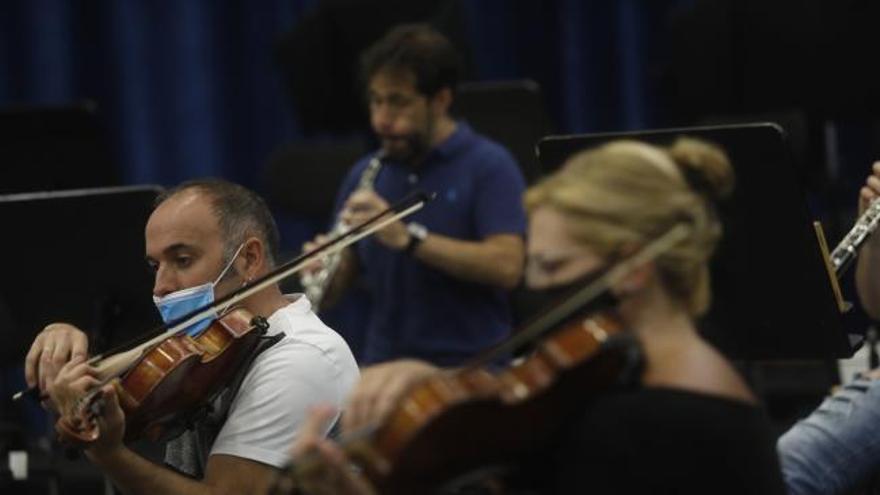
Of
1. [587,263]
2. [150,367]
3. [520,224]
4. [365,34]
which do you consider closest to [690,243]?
[587,263]

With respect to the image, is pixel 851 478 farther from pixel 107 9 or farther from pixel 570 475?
pixel 107 9

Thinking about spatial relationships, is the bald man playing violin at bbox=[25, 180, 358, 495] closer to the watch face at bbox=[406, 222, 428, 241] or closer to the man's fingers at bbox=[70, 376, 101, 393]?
the man's fingers at bbox=[70, 376, 101, 393]

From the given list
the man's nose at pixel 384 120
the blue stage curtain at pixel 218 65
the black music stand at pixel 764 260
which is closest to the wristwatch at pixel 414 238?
the man's nose at pixel 384 120

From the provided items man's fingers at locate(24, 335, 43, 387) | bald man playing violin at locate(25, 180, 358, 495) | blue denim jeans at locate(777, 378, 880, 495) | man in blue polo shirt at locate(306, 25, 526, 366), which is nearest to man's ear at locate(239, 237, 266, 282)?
bald man playing violin at locate(25, 180, 358, 495)

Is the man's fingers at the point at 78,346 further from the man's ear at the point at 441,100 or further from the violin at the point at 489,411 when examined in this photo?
the man's ear at the point at 441,100

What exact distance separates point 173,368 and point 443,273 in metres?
2.17

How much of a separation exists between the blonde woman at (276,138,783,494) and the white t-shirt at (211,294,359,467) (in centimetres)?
72

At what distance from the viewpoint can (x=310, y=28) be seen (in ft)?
20.4

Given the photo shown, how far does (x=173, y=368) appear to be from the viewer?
9.32ft

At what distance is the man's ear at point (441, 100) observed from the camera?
16.5 ft

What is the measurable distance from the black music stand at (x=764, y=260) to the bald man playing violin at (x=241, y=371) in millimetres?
683

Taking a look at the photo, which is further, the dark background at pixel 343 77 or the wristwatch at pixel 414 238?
the dark background at pixel 343 77

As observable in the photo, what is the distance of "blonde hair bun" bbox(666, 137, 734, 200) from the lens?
2.36 m

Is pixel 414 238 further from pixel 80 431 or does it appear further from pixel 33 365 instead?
pixel 80 431
